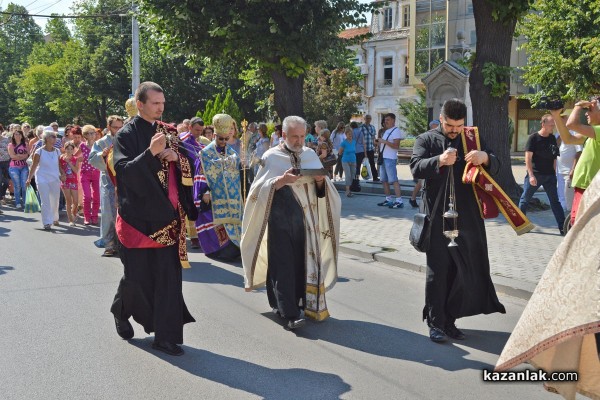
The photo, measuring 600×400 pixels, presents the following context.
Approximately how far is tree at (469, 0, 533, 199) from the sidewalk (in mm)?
1799

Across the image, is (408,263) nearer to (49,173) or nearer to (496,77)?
(496,77)

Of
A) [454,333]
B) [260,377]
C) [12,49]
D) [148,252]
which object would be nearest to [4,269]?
[148,252]

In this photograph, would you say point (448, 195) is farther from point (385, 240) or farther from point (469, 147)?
point (385, 240)

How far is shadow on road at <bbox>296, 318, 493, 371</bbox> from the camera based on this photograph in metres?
5.30

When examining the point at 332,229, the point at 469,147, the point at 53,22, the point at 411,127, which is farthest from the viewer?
the point at 53,22

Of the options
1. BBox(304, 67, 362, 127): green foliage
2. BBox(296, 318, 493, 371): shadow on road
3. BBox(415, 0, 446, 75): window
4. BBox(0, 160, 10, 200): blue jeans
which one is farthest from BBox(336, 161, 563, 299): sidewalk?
BBox(415, 0, 446, 75): window

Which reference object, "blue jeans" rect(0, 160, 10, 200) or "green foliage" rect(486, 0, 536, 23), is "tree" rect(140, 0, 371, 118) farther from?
"green foliage" rect(486, 0, 536, 23)

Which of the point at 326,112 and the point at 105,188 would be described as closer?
the point at 105,188

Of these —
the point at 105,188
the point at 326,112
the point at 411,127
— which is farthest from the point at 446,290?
the point at 411,127

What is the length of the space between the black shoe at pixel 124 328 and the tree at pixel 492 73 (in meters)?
9.41

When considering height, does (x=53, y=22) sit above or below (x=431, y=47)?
above

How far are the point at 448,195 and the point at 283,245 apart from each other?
150cm

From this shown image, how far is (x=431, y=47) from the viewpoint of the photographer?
143 ft

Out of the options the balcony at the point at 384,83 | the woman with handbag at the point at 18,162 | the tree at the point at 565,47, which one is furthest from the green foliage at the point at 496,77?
the balcony at the point at 384,83
